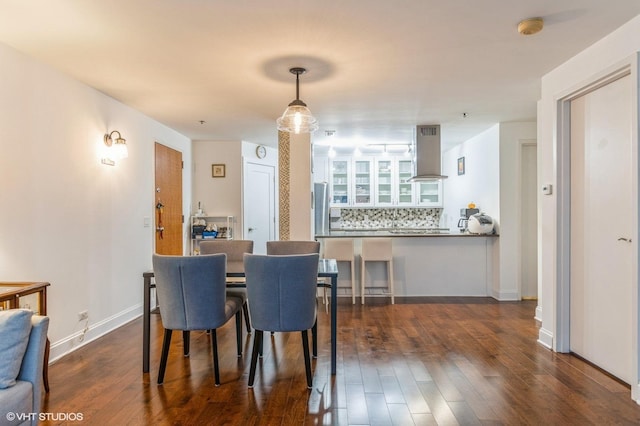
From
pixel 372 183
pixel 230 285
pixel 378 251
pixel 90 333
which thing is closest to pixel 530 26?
pixel 230 285

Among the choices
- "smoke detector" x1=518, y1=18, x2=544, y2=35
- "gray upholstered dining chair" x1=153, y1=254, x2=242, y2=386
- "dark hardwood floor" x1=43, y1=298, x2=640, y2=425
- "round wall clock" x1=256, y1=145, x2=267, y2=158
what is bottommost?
"dark hardwood floor" x1=43, y1=298, x2=640, y2=425

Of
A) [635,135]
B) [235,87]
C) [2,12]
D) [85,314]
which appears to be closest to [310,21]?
[235,87]

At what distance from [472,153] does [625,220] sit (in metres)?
3.62

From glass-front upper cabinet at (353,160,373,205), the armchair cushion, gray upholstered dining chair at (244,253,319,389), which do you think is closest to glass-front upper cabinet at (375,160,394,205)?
glass-front upper cabinet at (353,160,373,205)

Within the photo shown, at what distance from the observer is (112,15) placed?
89.4 inches

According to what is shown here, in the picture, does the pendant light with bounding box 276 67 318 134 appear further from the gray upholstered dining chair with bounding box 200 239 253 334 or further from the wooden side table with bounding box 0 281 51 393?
the wooden side table with bounding box 0 281 51 393

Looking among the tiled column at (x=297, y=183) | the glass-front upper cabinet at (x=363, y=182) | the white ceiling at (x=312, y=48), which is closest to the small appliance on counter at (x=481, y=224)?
the white ceiling at (x=312, y=48)

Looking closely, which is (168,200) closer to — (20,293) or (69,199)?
(69,199)

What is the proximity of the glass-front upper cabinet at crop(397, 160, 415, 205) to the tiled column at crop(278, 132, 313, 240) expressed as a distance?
2964mm

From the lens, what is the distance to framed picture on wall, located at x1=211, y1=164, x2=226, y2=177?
6039mm

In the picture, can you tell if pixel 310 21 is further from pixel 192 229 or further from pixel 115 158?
pixel 192 229

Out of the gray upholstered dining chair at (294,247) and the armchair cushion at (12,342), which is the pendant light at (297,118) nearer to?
the gray upholstered dining chair at (294,247)

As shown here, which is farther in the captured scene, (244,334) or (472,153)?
(472,153)

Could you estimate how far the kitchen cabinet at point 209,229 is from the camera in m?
5.82
